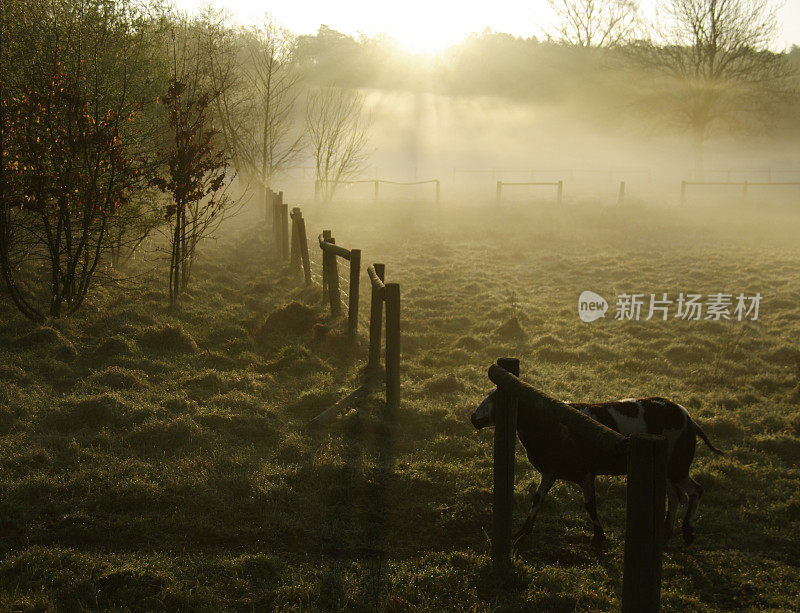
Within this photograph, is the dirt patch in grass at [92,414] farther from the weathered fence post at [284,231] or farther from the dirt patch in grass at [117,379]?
the weathered fence post at [284,231]

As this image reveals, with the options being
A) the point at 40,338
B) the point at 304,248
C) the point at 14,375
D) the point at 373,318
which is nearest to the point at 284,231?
the point at 304,248

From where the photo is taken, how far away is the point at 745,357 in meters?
9.32

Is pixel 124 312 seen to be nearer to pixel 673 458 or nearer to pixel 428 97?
pixel 673 458

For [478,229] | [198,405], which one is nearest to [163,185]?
[198,405]

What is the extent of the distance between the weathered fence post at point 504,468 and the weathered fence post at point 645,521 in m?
1.23

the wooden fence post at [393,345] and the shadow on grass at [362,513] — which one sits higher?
the wooden fence post at [393,345]

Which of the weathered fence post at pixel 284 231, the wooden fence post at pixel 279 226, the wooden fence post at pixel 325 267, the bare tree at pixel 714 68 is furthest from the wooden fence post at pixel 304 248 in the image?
the bare tree at pixel 714 68

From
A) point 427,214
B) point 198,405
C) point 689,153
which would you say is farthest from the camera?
point 689,153

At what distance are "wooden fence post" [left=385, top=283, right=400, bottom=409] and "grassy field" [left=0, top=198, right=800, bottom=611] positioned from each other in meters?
0.19

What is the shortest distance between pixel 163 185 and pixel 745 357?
31.2 ft

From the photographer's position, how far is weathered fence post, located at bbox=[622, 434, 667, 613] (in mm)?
2598

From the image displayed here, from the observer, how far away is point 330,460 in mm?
5781

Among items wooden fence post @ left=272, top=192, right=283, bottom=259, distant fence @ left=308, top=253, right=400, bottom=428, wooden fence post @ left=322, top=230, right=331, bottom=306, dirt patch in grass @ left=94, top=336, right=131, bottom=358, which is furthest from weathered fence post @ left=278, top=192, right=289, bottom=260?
distant fence @ left=308, top=253, right=400, bottom=428

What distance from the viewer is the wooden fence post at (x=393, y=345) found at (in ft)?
22.8
